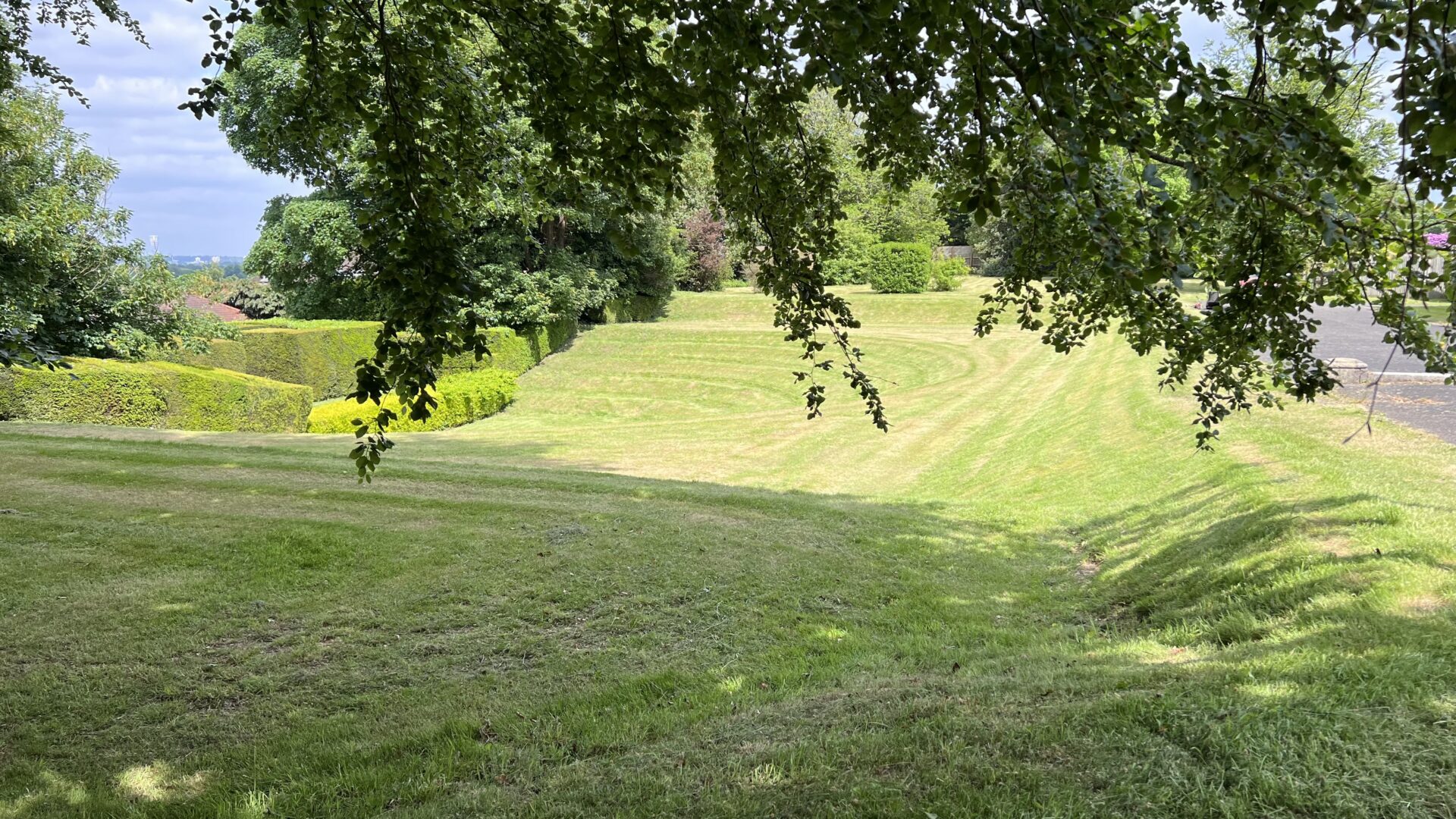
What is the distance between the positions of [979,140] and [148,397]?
61.8 ft

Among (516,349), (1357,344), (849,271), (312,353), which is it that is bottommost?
(1357,344)

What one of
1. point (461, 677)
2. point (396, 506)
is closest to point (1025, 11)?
point (461, 677)

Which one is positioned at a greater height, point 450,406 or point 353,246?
point 353,246

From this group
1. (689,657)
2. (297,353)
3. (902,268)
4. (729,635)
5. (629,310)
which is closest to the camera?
(689,657)

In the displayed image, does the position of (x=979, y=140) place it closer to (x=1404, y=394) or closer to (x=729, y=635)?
(x=729, y=635)

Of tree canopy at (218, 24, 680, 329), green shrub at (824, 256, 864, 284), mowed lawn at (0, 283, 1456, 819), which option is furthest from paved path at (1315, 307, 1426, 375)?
green shrub at (824, 256, 864, 284)

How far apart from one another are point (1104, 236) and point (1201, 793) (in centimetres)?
200

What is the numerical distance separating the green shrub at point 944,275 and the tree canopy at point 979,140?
3507 centimetres

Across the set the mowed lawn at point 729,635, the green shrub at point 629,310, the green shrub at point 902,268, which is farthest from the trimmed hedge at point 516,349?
the green shrub at point 902,268

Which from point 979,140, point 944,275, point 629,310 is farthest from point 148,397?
point 944,275

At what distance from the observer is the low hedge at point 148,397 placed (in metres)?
15.5

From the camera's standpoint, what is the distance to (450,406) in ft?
70.7

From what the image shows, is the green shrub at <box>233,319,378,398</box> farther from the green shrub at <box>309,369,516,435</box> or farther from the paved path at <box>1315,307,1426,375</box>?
the paved path at <box>1315,307,1426,375</box>

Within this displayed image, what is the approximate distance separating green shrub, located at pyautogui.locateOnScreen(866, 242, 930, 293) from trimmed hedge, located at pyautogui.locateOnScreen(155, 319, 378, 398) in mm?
23450
